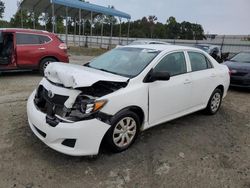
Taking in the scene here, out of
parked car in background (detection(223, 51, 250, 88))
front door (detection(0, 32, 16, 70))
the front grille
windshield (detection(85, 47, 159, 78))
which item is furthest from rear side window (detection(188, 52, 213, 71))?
front door (detection(0, 32, 16, 70))

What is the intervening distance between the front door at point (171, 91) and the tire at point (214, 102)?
3.11 ft

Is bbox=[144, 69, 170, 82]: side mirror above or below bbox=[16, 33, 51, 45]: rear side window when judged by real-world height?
below

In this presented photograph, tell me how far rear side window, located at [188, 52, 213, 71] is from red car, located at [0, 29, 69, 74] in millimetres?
5840

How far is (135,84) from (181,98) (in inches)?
46.1

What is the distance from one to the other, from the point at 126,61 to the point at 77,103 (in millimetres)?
1439

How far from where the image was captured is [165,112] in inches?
169

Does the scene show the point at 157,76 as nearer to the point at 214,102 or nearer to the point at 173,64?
the point at 173,64

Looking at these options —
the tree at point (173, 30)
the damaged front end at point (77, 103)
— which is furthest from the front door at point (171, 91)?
the tree at point (173, 30)

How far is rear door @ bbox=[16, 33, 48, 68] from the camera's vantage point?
342 inches

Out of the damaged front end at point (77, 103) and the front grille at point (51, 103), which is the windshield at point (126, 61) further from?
the front grille at point (51, 103)

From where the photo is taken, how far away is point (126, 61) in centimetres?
445

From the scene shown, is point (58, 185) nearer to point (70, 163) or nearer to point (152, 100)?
point (70, 163)

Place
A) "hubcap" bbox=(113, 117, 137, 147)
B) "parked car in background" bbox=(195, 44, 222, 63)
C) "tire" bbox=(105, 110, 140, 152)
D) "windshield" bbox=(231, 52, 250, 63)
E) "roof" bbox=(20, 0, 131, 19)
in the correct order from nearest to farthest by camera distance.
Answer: "tire" bbox=(105, 110, 140, 152) < "hubcap" bbox=(113, 117, 137, 147) < "windshield" bbox=(231, 52, 250, 63) < "parked car in background" bbox=(195, 44, 222, 63) < "roof" bbox=(20, 0, 131, 19)

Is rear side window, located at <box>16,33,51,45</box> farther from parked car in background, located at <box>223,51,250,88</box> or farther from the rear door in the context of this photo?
parked car in background, located at <box>223,51,250,88</box>
